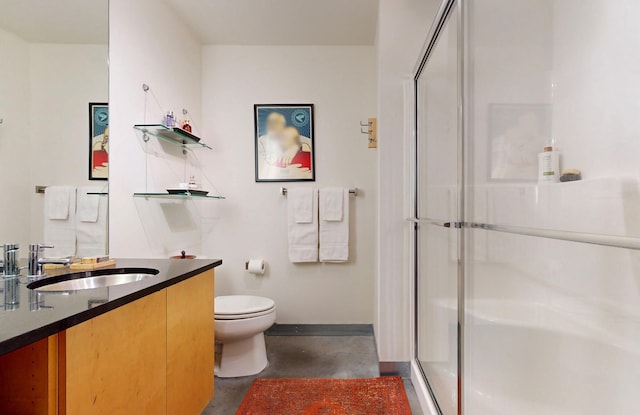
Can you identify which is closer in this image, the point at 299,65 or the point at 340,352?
the point at 340,352

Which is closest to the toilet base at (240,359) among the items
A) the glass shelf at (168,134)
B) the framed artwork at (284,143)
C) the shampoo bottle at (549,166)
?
the framed artwork at (284,143)

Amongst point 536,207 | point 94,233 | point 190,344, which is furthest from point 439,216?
point 94,233

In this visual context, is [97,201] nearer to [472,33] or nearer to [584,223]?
[472,33]

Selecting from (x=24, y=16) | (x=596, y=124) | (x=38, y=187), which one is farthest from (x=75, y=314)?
(x=596, y=124)

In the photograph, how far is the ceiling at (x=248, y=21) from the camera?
126cm

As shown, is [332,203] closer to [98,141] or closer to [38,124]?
[98,141]

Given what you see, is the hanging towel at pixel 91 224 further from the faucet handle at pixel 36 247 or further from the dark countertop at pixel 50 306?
the dark countertop at pixel 50 306

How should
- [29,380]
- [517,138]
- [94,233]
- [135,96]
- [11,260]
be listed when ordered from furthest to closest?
[135,96], [94,233], [517,138], [11,260], [29,380]

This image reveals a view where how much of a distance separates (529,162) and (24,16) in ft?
6.79

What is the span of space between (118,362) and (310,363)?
1383mm

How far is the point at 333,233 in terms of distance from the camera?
2324 millimetres

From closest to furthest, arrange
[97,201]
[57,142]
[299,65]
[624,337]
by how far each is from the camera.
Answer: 1. [624,337]
2. [57,142]
3. [97,201]
4. [299,65]

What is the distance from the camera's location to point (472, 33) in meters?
1.16

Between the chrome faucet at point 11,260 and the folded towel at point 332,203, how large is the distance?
168 cm
